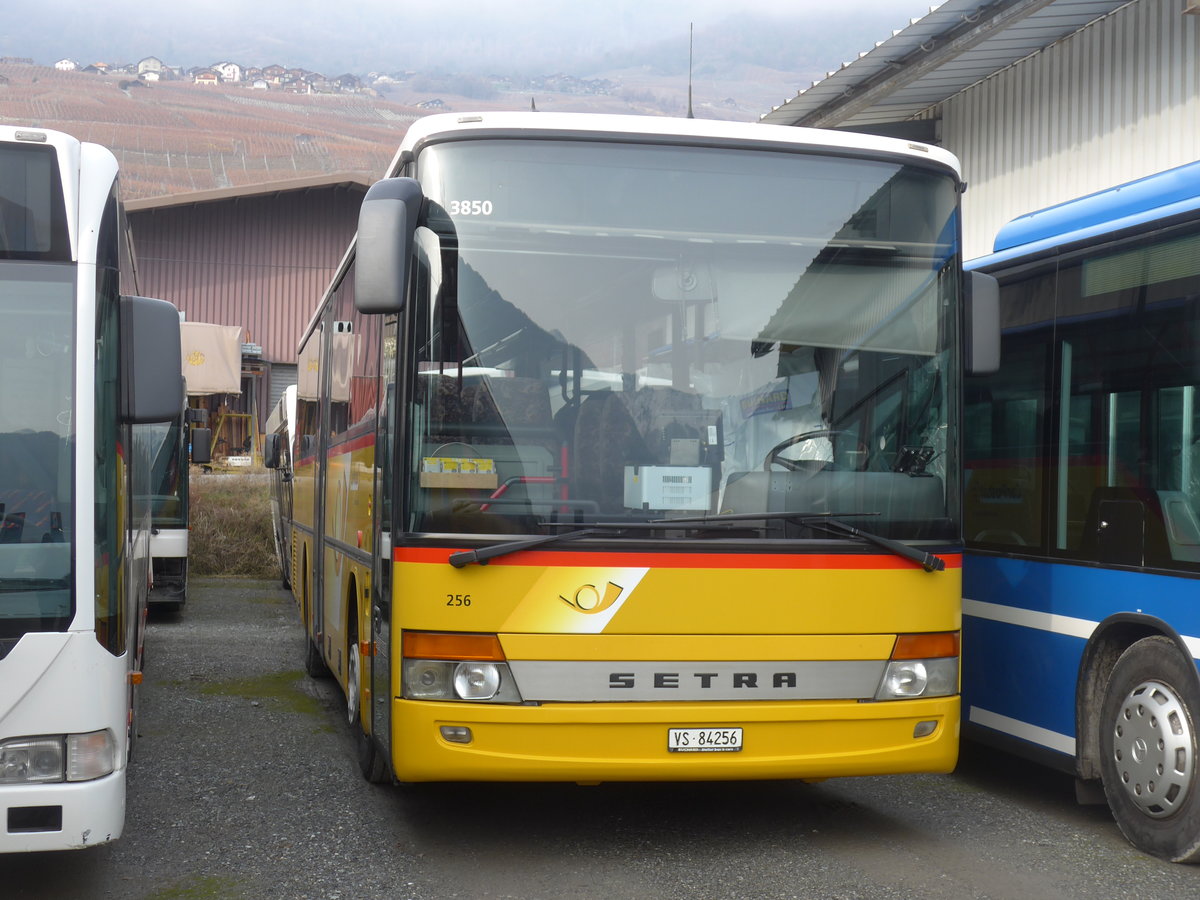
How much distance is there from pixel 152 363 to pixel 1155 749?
4270 millimetres

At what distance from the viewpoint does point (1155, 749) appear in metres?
5.77

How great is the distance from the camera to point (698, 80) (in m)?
198

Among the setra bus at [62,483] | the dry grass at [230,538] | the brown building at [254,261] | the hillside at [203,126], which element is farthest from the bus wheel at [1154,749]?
the hillside at [203,126]

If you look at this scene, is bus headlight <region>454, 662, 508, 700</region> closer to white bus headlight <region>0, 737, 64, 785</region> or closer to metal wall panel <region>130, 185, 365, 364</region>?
white bus headlight <region>0, 737, 64, 785</region>

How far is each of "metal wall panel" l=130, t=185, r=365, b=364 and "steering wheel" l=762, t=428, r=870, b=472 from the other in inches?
1227

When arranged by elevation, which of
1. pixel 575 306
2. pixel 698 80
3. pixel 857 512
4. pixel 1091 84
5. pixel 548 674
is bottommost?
pixel 548 674

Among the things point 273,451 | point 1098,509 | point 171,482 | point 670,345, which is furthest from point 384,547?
point 273,451

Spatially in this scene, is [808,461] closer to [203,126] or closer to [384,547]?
[384,547]

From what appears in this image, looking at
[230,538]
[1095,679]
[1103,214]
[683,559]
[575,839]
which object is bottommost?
[575,839]

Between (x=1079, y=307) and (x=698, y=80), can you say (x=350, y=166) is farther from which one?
(x=698, y=80)

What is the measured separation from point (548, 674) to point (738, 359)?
4.77 ft

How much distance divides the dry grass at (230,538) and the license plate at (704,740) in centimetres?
1652

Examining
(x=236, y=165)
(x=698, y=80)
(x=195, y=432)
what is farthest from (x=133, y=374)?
(x=698, y=80)

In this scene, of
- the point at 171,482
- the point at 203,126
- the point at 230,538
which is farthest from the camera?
the point at 203,126
